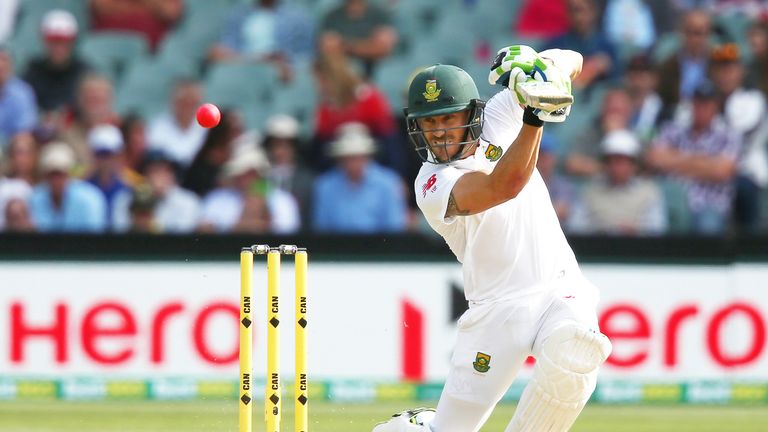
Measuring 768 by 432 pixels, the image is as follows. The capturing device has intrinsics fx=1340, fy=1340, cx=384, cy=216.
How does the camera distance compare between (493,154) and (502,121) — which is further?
(502,121)

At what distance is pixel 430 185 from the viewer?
16.1 feet

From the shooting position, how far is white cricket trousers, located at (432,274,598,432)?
498 cm

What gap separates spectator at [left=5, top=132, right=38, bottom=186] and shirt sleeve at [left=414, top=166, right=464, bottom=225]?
5.71 meters

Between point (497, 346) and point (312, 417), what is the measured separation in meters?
3.53

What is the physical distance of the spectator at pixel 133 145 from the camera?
10102mm

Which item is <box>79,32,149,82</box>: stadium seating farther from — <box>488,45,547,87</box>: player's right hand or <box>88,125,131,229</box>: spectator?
<box>488,45,547,87</box>: player's right hand

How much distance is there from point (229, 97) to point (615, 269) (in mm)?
3617

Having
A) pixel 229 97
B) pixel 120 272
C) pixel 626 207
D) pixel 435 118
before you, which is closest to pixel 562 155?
pixel 626 207

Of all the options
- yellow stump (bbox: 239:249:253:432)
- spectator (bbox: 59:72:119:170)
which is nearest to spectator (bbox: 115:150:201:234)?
spectator (bbox: 59:72:119:170)

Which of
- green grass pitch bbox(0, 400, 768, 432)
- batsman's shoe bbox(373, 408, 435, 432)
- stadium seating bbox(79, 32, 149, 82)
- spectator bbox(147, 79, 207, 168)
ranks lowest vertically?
green grass pitch bbox(0, 400, 768, 432)

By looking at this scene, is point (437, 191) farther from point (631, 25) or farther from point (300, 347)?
point (631, 25)

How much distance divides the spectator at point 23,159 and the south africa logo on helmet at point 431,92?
18.7 ft

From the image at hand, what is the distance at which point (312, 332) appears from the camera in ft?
29.1

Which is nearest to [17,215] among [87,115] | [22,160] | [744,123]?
[22,160]
